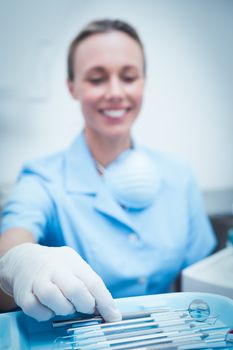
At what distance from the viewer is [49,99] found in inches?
42.9

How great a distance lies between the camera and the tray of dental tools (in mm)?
339

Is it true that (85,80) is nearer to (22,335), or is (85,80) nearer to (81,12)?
(81,12)

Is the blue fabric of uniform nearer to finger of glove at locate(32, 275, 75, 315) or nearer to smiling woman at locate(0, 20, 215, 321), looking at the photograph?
smiling woman at locate(0, 20, 215, 321)

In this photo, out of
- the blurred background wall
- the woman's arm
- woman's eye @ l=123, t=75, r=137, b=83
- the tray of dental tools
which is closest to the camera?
the tray of dental tools

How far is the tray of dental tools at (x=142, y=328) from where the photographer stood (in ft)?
1.11

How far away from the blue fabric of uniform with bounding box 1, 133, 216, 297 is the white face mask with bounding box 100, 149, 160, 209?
2 centimetres

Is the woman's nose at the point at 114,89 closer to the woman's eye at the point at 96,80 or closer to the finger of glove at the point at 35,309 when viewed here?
the woman's eye at the point at 96,80

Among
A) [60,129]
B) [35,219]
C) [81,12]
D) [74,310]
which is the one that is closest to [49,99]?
[60,129]

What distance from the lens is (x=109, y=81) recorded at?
79cm

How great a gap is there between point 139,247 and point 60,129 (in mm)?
537

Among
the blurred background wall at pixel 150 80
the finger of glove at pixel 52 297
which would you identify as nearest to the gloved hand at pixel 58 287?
the finger of glove at pixel 52 297

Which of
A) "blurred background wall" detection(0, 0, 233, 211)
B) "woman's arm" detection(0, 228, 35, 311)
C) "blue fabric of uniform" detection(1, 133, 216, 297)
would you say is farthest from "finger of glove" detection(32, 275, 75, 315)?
"blurred background wall" detection(0, 0, 233, 211)

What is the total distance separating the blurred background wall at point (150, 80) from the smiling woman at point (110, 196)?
0.75 ft

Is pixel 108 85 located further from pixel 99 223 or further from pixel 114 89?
pixel 99 223
